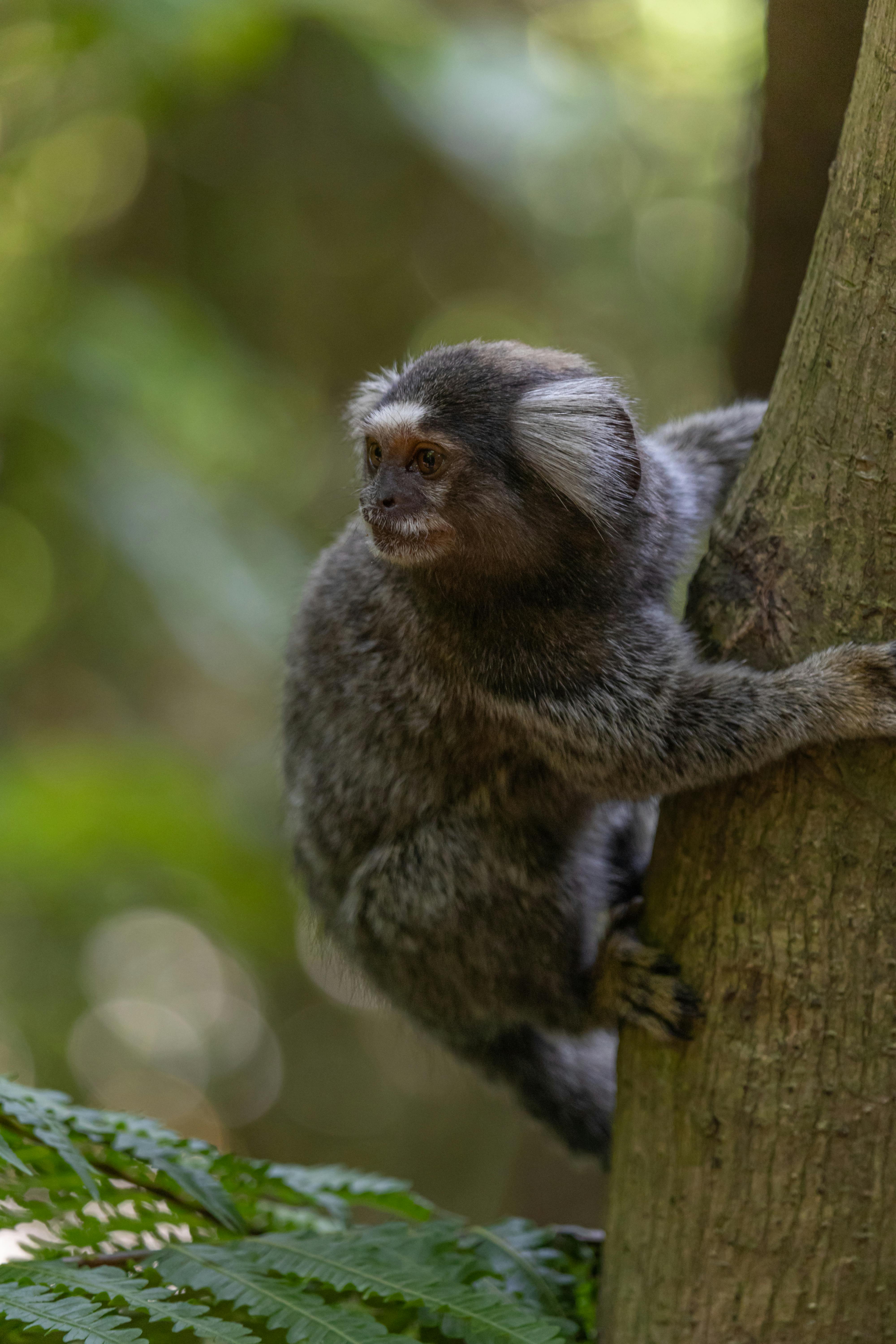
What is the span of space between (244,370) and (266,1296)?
5.92 meters

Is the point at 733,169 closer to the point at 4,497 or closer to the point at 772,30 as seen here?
the point at 772,30

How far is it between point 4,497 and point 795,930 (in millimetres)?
5827

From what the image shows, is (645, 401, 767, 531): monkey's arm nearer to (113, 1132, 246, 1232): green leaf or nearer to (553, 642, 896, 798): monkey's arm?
(553, 642, 896, 798): monkey's arm

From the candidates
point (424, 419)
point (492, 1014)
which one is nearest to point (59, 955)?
point (492, 1014)

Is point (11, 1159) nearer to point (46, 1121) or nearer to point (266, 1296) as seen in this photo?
point (46, 1121)

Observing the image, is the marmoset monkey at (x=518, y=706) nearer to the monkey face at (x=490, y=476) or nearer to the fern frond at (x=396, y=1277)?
the monkey face at (x=490, y=476)

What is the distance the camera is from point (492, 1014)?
356cm

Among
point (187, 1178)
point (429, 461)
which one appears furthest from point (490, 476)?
point (187, 1178)

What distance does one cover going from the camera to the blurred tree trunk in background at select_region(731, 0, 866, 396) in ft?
10.7

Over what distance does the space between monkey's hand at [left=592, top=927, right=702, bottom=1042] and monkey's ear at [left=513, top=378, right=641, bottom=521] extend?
3.62 ft

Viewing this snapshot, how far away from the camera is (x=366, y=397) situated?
3650 millimetres

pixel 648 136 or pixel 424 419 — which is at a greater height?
pixel 648 136

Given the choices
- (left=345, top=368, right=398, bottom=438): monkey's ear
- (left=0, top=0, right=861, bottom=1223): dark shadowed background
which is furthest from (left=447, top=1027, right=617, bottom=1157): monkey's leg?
(left=345, top=368, right=398, bottom=438): monkey's ear

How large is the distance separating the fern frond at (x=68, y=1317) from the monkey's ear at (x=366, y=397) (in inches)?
90.2
